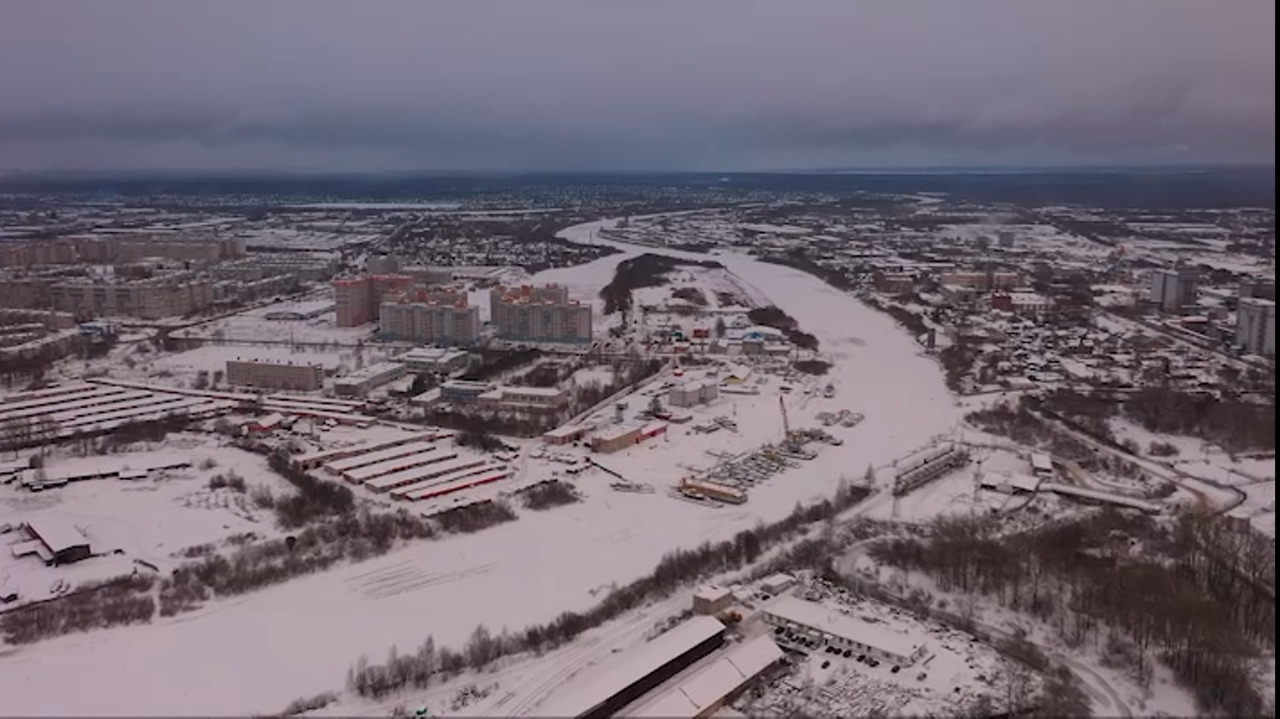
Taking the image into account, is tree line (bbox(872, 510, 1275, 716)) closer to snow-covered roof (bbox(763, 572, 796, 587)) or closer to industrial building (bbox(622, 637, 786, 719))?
snow-covered roof (bbox(763, 572, 796, 587))

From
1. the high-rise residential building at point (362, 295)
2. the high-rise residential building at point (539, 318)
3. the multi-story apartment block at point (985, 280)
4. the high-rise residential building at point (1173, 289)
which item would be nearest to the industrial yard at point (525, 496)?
the high-rise residential building at point (539, 318)

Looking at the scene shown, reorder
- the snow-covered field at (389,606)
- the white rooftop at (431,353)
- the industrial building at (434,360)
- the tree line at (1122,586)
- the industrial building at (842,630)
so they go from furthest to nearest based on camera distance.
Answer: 1. the white rooftop at (431,353)
2. the industrial building at (434,360)
3. the industrial building at (842,630)
4. the snow-covered field at (389,606)
5. the tree line at (1122,586)

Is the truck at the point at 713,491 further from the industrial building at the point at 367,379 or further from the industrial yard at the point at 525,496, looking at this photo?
the industrial building at the point at 367,379

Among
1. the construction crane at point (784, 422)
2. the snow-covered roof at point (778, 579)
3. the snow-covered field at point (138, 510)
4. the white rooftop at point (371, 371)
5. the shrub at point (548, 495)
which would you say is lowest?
the construction crane at point (784, 422)

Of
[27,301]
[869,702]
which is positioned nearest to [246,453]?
[869,702]

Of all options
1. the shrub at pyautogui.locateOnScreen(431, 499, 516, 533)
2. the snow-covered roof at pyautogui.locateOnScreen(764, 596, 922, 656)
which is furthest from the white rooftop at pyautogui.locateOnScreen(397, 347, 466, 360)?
the snow-covered roof at pyautogui.locateOnScreen(764, 596, 922, 656)
